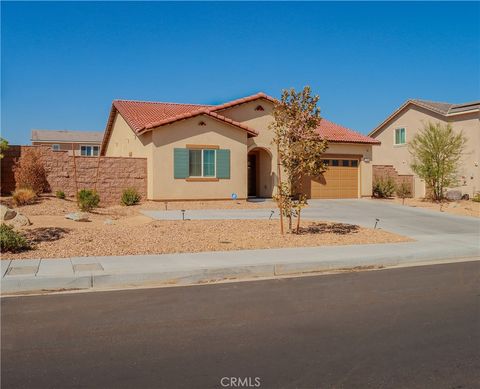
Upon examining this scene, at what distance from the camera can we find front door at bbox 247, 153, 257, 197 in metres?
29.1

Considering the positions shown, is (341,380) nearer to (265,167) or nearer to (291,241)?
(291,241)

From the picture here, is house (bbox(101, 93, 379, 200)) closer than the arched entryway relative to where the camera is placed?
Yes

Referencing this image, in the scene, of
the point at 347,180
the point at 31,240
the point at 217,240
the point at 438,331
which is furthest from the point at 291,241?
the point at 347,180

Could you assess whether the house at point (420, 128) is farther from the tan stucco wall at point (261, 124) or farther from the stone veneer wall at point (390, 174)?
the tan stucco wall at point (261, 124)

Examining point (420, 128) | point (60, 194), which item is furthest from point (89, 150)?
point (60, 194)

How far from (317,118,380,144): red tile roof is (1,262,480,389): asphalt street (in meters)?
20.8

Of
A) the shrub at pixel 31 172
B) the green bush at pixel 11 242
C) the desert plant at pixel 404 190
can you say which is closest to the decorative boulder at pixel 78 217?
the green bush at pixel 11 242

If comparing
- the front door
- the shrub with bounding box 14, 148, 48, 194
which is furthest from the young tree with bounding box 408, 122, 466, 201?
the shrub with bounding box 14, 148, 48, 194

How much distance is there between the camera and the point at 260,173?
28859mm

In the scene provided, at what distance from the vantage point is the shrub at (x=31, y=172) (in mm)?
22953

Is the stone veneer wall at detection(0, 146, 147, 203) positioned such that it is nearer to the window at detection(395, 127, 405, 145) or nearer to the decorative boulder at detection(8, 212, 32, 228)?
the decorative boulder at detection(8, 212, 32, 228)

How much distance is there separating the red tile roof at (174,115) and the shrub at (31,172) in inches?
184

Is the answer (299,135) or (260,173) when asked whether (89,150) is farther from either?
(299,135)

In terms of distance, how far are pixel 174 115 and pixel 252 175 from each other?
5338 mm
